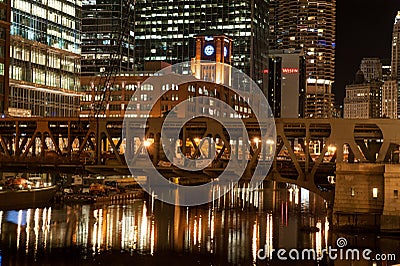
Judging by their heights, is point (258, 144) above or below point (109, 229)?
above

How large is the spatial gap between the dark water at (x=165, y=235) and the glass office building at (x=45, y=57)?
49782 mm

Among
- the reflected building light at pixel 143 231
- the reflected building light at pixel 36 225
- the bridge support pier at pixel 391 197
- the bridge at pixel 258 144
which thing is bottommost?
the reflected building light at pixel 143 231

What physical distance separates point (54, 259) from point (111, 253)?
14.7 feet

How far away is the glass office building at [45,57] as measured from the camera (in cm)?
12506

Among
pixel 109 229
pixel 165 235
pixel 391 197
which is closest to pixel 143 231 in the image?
pixel 165 235

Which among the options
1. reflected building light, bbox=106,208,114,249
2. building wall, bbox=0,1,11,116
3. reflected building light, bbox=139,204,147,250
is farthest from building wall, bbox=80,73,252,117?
reflected building light, bbox=139,204,147,250

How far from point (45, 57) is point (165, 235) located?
81.0m

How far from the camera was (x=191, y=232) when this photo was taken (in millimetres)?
63344

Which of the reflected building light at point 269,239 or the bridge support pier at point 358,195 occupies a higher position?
the bridge support pier at point 358,195

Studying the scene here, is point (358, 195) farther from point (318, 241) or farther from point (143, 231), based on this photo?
point (143, 231)

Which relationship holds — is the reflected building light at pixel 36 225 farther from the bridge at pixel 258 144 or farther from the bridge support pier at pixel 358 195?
the bridge support pier at pixel 358 195

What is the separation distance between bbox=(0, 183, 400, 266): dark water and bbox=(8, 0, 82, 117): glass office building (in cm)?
4978

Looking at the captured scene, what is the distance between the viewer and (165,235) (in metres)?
61.4

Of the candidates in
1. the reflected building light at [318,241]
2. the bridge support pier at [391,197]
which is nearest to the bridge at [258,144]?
the bridge support pier at [391,197]
